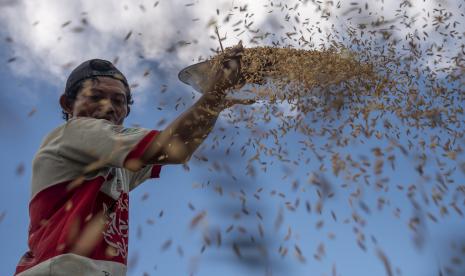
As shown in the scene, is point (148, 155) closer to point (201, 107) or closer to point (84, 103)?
point (201, 107)

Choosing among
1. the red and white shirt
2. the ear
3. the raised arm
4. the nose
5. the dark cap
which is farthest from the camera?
the ear

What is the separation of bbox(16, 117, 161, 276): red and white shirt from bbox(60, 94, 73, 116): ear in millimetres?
486

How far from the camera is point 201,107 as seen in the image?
2.89 m

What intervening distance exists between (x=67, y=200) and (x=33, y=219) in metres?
0.26

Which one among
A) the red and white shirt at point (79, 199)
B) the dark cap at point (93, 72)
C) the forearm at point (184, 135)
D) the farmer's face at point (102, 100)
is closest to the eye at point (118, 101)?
the farmer's face at point (102, 100)

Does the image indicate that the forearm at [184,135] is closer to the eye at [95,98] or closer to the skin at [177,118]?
the skin at [177,118]

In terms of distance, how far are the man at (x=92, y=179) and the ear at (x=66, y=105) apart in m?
0.29

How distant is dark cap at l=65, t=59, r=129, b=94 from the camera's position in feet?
10.5

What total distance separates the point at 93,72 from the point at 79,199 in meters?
0.91

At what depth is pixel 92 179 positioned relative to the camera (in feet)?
8.96

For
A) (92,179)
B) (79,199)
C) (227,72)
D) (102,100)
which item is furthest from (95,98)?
(227,72)

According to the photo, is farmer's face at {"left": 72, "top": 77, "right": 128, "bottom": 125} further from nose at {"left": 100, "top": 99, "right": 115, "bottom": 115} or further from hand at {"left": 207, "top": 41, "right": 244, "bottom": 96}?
hand at {"left": 207, "top": 41, "right": 244, "bottom": 96}

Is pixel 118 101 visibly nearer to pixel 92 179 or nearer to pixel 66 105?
pixel 66 105

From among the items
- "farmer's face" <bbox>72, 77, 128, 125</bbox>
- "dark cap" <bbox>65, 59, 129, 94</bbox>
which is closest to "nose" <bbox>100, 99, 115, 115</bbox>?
"farmer's face" <bbox>72, 77, 128, 125</bbox>
